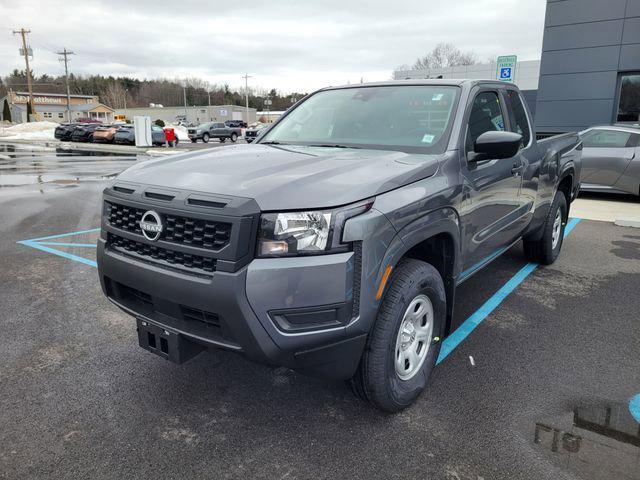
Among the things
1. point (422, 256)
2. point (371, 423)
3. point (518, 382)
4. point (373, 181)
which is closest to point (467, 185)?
point (422, 256)

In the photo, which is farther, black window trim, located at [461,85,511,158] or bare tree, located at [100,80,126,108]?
bare tree, located at [100,80,126,108]

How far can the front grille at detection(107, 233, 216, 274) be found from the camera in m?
2.41

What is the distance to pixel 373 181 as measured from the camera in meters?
2.54

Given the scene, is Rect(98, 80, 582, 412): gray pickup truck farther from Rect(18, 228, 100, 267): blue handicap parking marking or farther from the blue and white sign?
the blue and white sign

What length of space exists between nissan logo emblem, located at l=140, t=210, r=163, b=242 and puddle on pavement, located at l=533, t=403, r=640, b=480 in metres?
2.28

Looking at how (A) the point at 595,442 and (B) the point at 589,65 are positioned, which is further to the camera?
(B) the point at 589,65

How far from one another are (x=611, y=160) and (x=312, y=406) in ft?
30.9

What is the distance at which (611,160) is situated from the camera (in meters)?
9.96

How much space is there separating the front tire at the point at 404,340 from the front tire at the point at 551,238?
295 centimetres

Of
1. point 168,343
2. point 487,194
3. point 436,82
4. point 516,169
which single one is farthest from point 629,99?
point 168,343

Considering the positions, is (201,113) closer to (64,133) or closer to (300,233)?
(64,133)

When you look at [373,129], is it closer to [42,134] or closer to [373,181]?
[373,181]

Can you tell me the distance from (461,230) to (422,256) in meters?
0.33

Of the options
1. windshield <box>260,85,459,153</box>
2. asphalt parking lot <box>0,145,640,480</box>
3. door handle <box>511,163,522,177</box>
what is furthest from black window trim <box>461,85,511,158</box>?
asphalt parking lot <box>0,145,640,480</box>
